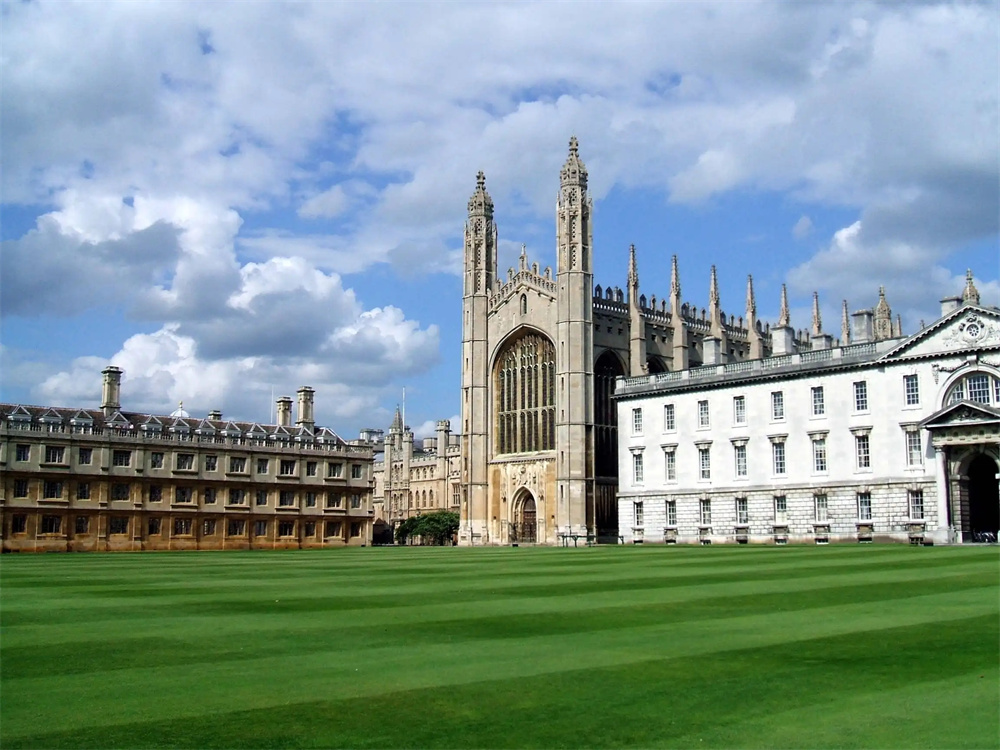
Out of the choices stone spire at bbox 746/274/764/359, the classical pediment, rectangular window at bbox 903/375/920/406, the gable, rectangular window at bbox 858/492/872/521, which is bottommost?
rectangular window at bbox 858/492/872/521

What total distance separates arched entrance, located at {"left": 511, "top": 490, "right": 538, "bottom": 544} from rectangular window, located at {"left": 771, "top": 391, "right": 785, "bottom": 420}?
2406 centimetres

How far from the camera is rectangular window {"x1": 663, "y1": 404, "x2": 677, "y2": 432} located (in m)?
67.1

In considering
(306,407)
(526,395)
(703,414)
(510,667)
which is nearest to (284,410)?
(306,407)

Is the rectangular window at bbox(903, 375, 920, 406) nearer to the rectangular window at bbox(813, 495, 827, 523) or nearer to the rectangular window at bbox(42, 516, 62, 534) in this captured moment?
the rectangular window at bbox(813, 495, 827, 523)

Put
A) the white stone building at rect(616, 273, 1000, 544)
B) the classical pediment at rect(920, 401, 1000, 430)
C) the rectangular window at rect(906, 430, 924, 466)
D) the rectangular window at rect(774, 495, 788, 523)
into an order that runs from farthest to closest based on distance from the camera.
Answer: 1. the rectangular window at rect(774, 495, 788, 523)
2. the rectangular window at rect(906, 430, 924, 466)
3. the white stone building at rect(616, 273, 1000, 544)
4. the classical pediment at rect(920, 401, 1000, 430)

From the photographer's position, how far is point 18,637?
1448cm

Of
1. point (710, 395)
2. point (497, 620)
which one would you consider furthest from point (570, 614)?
point (710, 395)

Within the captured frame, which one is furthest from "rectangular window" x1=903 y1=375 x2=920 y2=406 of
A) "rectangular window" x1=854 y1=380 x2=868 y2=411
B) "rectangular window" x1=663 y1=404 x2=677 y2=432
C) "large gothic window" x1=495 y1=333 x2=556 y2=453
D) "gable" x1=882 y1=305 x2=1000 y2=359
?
"large gothic window" x1=495 y1=333 x2=556 y2=453

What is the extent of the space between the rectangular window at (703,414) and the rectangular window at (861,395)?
976 cm

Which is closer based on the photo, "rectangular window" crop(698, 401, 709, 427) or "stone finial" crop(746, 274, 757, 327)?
"rectangular window" crop(698, 401, 709, 427)

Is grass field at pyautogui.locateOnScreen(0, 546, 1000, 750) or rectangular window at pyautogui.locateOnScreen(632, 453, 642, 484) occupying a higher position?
rectangular window at pyautogui.locateOnScreen(632, 453, 642, 484)

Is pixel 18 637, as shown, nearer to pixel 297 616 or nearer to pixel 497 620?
pixel 297 616

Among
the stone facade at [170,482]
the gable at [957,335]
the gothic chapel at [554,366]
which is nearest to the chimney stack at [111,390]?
the stone facade at [170,482]

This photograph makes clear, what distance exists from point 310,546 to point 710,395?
31678mm
